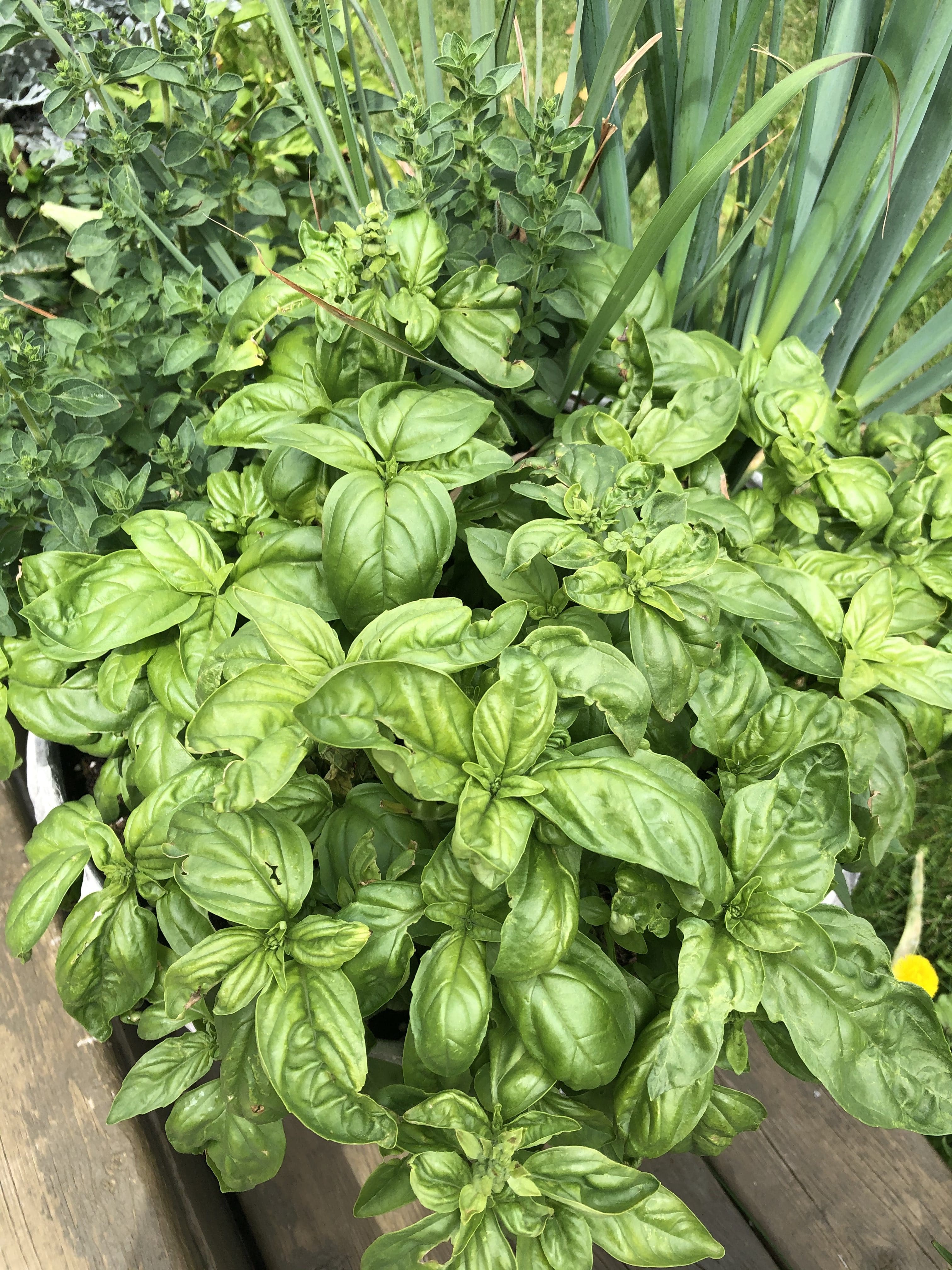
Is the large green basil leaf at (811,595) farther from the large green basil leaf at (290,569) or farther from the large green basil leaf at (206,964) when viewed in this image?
the large green basil leaf at (206,964)

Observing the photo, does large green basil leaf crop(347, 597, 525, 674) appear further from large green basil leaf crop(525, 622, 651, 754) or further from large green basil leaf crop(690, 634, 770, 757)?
large green basil leaf crop(690, 634, 770, 757)

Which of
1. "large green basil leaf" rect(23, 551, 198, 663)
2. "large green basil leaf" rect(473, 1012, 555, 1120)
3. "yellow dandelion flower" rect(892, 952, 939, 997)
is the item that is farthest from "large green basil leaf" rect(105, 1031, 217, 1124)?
"yellow dandelion flower" rect(892, 952, 939, 997)

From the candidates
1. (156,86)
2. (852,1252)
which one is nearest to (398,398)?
(156,86)

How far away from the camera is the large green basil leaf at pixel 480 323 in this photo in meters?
0.78

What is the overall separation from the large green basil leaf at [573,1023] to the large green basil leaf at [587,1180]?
4cm

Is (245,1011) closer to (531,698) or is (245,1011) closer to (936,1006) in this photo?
(531,698)

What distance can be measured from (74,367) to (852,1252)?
117 cm

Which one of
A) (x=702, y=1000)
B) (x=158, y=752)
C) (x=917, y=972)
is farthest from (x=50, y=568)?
(x=917, y=972)

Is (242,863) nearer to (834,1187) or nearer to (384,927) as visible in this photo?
(384,927)

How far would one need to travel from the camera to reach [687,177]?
683 millimetres

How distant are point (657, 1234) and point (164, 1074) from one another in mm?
400

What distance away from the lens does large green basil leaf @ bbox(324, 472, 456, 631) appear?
680 mm

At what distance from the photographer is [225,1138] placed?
2.26 ft

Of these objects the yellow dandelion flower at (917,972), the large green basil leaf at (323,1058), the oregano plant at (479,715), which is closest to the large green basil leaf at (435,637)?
the oregano plant at (479,715)
